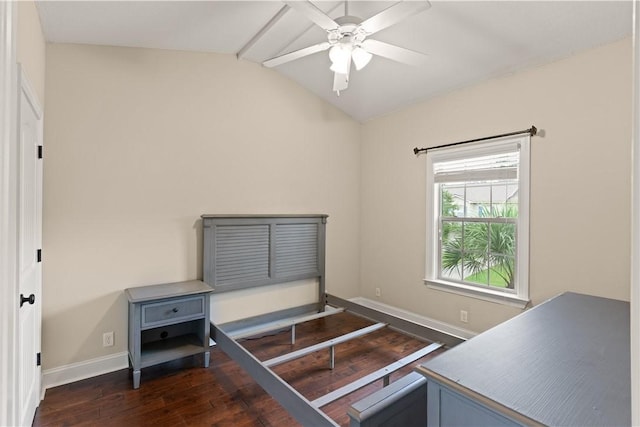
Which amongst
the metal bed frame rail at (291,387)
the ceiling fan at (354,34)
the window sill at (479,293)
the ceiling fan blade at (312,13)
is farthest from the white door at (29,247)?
the window sill at (479,293)

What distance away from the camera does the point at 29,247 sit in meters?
2.05

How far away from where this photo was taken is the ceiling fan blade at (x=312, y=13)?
1.75 m

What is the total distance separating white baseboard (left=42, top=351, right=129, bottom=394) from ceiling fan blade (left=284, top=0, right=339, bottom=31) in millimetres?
2959

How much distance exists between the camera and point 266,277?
359cm

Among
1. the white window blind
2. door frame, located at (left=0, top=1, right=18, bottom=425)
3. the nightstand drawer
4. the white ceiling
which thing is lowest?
the nightstand drawer

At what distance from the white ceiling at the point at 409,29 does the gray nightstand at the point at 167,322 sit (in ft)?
6.75

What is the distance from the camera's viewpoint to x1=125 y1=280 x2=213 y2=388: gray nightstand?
2553 millimetres

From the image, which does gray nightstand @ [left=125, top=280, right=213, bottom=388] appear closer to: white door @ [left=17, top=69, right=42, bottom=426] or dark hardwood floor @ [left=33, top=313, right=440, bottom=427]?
dark hardwood floor @ [left=33, top=313, right=440, bottom=427]

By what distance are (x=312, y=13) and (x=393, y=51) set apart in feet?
2.19

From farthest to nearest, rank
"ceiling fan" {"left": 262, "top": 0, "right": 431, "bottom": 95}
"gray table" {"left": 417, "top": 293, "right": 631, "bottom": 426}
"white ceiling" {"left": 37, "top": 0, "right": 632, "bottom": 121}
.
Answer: "white ceiling" {"left": 37, "top": 0, "right": 632, "bottom": 121} → "ceiling fan" {"left": 262, "top": 0, "right": 431, "bottom": 95} → "gray table" {"left": 417, "top": 293, "right": 631, "bottom": 426}

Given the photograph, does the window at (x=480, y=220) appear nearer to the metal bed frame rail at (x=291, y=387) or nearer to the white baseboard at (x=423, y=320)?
the white baseboard at (x=423, y=320)

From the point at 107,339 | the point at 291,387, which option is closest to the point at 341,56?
the point at 291,387

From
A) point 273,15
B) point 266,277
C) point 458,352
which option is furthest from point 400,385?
point 273,15

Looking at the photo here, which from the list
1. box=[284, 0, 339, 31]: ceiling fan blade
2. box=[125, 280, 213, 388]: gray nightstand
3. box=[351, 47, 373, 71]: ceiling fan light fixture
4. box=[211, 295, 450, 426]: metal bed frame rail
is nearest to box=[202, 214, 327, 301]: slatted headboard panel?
box=[125, 280, 213, 388]: gray nightstand
